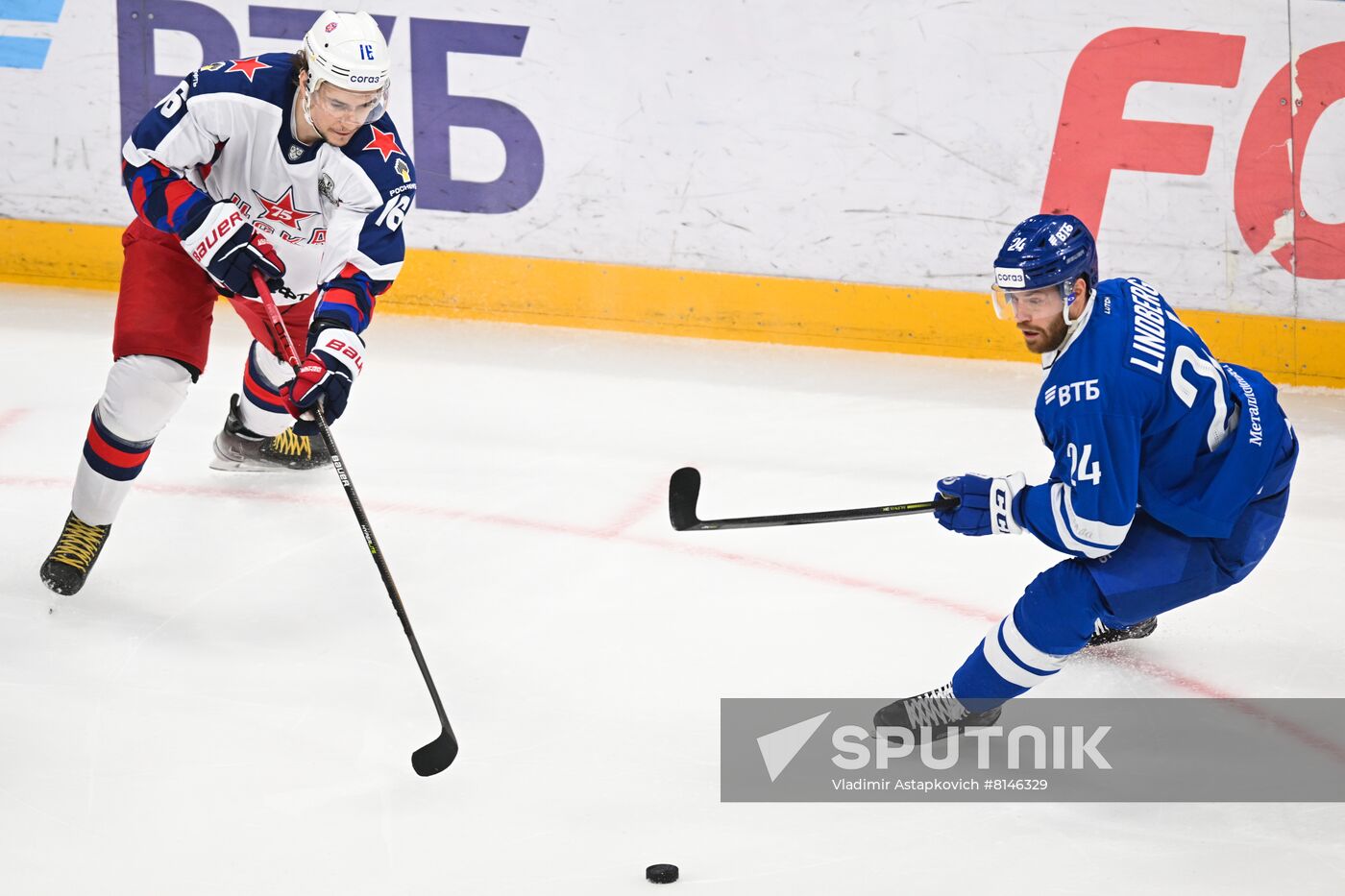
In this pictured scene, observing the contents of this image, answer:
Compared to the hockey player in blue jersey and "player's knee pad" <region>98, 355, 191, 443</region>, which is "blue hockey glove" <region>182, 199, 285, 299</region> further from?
the hockey player in blue jersey

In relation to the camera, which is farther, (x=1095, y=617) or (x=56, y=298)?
(x=56, y=298)

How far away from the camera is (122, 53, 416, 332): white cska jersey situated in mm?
3035

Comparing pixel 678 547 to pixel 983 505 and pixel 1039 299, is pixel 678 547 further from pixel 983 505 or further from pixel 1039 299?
pixel 1039 299

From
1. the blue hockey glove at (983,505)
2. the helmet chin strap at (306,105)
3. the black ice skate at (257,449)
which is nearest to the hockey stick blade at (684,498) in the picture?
the blue hockey glove at (983,505)

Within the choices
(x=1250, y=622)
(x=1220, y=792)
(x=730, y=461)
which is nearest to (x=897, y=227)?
(x=730, y=461)

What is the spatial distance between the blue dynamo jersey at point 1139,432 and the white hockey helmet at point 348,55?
53.3 inches

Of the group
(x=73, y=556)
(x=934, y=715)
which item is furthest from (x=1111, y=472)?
(x=73, y=556)

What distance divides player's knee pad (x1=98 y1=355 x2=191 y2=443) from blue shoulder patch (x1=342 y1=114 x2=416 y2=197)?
0.55 m

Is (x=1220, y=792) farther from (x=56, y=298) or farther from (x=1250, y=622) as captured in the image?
(x=56, y=298)

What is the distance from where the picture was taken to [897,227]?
16.6 ft

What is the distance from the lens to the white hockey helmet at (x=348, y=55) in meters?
2.83

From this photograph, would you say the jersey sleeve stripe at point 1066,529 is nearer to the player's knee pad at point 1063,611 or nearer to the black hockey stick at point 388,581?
the player's knee pad at point 1063,611

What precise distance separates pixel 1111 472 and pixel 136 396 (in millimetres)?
1862

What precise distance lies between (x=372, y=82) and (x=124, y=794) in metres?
1.35
